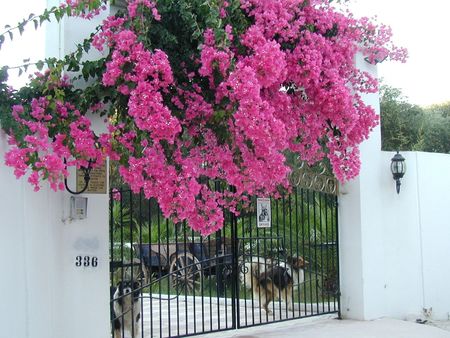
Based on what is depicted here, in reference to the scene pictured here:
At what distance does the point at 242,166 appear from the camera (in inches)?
187

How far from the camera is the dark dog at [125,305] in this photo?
6109 millimetres

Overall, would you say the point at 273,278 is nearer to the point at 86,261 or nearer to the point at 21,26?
the point at 86,261

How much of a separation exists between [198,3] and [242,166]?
1284mm

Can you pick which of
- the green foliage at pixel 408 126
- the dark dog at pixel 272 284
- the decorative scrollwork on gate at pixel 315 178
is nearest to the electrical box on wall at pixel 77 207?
the decorative scrollwork on gate at pixel 315 178

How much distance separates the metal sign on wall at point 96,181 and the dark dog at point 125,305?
1.20 meters

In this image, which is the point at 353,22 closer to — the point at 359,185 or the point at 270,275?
the point at 359,185

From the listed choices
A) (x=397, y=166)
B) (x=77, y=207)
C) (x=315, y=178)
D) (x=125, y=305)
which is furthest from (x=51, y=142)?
(x=397, y=166)

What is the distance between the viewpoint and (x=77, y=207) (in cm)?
508

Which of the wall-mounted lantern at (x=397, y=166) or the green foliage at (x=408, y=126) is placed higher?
the green foliage at (x=408, y=126)

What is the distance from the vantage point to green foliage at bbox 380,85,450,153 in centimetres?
2031

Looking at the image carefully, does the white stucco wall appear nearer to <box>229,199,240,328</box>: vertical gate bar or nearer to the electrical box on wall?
the electrical box on wall

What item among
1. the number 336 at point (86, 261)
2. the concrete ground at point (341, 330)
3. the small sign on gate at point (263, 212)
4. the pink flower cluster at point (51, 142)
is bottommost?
the concrete ground at point (341, 330)

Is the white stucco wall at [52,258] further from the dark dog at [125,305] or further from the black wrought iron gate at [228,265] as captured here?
the black wrought iron gate at [228,265]

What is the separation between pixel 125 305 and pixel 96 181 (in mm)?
1611
